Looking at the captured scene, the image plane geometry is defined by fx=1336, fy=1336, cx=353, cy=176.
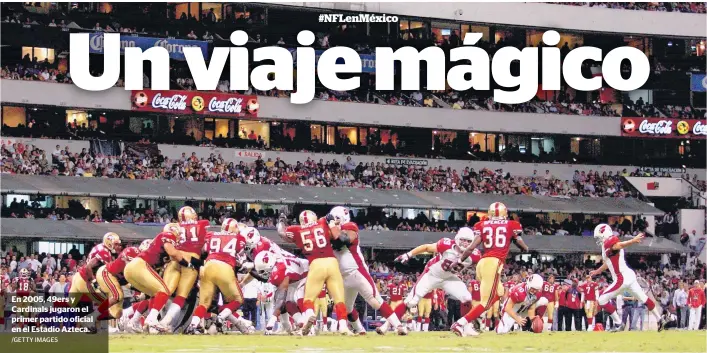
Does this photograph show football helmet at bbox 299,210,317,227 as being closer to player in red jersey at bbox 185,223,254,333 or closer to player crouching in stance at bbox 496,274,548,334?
player in red jersey at bbox 185,223,254,333

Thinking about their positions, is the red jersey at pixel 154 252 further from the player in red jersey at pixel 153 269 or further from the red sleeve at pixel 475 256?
the red sleeve at pixel 475 256

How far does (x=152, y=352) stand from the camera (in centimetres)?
2125

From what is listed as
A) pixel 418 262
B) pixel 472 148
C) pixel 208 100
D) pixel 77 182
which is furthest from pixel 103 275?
pixel 472 148

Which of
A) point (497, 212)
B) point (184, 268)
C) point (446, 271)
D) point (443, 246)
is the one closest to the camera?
point (184, 268)

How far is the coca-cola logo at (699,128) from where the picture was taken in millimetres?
72562

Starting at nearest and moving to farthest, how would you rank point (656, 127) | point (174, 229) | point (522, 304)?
point (174, 229) < point (522, 304) < point (656, 127)

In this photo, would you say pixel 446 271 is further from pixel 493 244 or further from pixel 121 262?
pixel 121 262

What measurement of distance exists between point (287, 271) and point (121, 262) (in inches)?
132

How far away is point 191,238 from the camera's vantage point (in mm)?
26422

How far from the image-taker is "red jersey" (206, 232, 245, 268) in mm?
26000

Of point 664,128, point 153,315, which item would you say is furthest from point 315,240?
point 664,128

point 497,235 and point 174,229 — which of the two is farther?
point 497,235

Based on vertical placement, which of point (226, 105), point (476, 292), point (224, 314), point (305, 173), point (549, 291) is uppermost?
point (226, 105)

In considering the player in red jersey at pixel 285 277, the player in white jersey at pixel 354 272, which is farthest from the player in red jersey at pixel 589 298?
the player in red jersey at pixel 285 277
